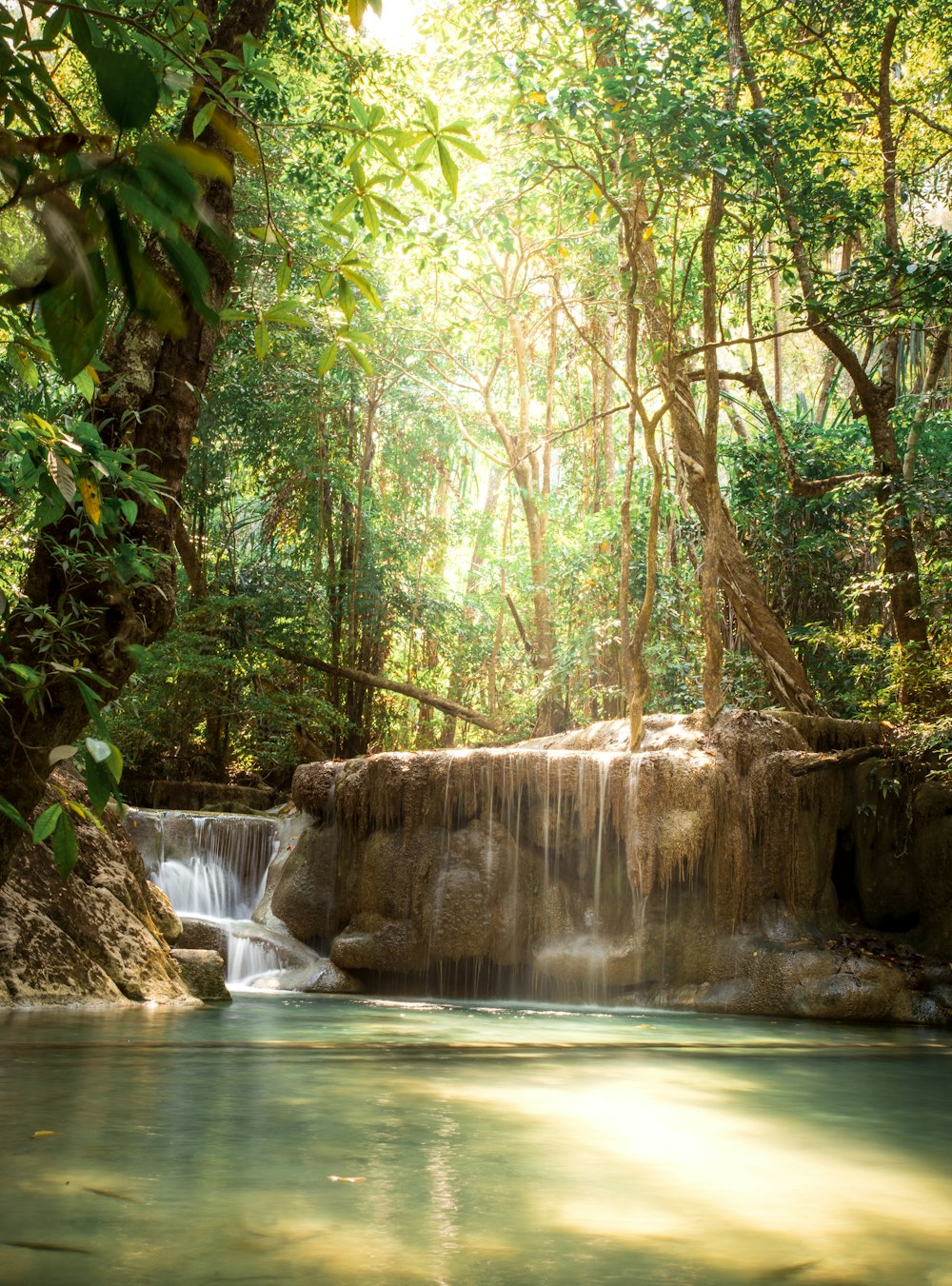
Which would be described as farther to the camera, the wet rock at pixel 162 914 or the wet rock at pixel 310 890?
the wet rock at pixel 310 890

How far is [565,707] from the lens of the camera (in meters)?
16.5

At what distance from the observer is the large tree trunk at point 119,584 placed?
350 cm

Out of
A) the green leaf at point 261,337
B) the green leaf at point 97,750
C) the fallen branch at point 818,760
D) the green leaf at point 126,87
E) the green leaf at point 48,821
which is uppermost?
the fallen branch at point 818,760

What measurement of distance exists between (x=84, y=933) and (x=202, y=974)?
47.2 inches

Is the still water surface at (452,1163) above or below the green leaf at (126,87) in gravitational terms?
below

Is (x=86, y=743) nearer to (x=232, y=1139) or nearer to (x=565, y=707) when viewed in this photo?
(x=232, y=1139)

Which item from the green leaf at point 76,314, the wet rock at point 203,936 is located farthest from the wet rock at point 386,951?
the green leaf at point 76,314

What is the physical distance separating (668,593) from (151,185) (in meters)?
13.6

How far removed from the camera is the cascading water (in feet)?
38.2

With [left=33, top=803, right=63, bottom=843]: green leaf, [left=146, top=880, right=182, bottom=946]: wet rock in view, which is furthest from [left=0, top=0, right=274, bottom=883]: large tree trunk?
[left=146, top=880, right=182, bottom=946]: wet rock

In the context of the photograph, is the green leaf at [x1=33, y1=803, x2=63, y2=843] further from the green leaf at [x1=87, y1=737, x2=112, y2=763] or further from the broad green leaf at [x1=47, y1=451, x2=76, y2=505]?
the broad green leaf at [x1=47, y1=451, x2=76, y2=505]

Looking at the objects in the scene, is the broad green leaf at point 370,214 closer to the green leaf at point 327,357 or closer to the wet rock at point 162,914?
the green leaf at point 327,357

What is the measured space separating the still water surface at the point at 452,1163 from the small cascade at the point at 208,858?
571 centimetres

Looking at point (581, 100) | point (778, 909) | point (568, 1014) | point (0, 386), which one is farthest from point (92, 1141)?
point (581, 100)
